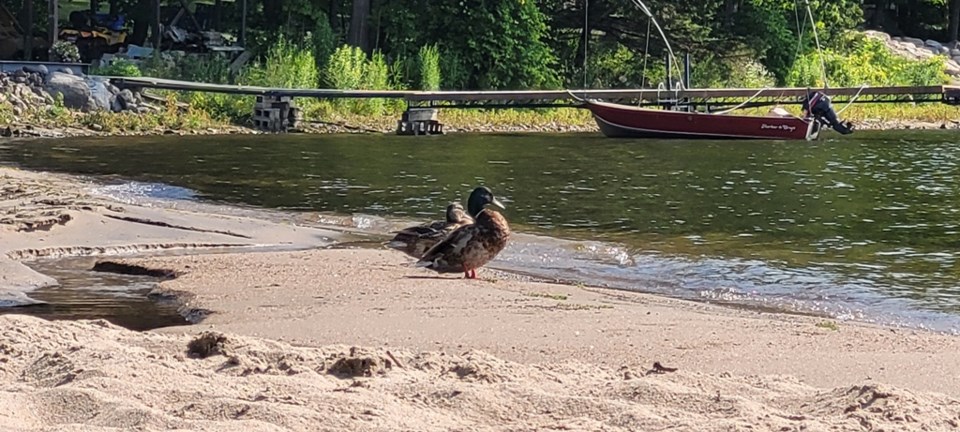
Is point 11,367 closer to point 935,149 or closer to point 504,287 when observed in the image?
point 504,287

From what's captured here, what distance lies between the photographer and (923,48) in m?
58.9

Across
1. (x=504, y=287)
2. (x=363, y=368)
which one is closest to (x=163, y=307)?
(x=504, y=287)

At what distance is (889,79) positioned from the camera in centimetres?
5112

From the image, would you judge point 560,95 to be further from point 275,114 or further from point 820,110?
point 275,114

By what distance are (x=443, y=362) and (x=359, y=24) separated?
3553 cm

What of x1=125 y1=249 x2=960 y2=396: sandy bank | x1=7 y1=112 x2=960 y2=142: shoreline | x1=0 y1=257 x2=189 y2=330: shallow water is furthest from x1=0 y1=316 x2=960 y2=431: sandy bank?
x1=7 y1=112 x2=960 y2=142: shoreline

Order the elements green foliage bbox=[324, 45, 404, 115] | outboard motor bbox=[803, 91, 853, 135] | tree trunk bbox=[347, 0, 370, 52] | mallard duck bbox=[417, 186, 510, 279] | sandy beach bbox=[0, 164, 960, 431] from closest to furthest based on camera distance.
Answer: sandy beach bbox=[0, 164, 960, 431] → mallard duck bbox=[417, 186, 510, 279] → outboard motor bbox=[803, 91, 853, 135] → green foliage bbox=[324, 45, 404, 115] → tree trunk bbox=[347, 0, 370, 52]

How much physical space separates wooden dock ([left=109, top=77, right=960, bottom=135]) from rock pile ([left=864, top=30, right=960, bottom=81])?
1046 cm

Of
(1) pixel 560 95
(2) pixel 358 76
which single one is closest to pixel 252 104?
(2) pixel 358 76

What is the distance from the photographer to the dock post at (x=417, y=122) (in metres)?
34.2

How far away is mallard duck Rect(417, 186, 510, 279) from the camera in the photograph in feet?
38.0

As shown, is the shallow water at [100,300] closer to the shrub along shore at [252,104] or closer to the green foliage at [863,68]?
the shrub along shore at [252,104]

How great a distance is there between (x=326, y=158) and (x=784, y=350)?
19.5 meters

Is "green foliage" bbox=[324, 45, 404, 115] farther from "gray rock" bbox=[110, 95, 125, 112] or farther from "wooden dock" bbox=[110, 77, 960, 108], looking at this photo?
"gray rock" bbox=[110, 95, 125, 112]
